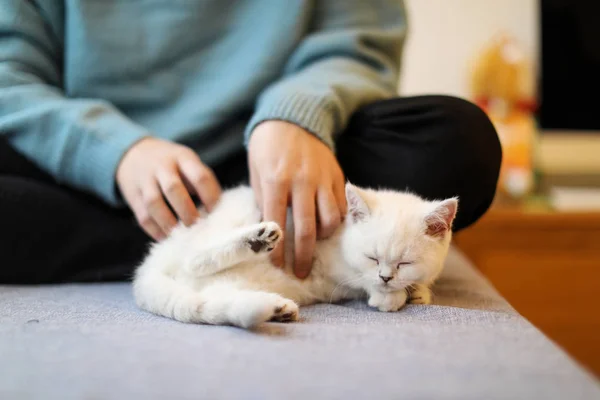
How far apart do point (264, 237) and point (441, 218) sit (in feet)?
0.75

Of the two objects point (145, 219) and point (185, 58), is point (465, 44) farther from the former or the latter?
point (145, 219)

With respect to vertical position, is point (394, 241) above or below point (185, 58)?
below

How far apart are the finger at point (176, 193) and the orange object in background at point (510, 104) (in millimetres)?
1296

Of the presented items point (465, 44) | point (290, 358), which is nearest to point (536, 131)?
point (465, 44)

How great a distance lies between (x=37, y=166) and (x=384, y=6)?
0.68m

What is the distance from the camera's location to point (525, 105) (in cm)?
183

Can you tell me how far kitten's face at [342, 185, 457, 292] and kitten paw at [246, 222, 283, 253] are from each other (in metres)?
0.11

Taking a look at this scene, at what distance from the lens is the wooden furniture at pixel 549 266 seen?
4.88ft

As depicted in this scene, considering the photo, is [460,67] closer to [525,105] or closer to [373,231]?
[525,105]

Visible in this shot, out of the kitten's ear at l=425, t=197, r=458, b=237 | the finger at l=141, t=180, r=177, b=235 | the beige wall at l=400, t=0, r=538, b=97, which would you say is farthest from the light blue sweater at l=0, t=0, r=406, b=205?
the beige wall at l=400, t=0, r=538, b=97

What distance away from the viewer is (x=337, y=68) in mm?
867

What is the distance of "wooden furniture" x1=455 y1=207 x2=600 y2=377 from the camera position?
1.49m

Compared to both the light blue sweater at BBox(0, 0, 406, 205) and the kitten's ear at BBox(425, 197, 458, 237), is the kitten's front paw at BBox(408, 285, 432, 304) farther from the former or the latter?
the light blue sweater at BBox(0, 0, 406, 205)

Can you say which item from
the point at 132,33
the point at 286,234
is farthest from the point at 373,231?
the point at 132,33
